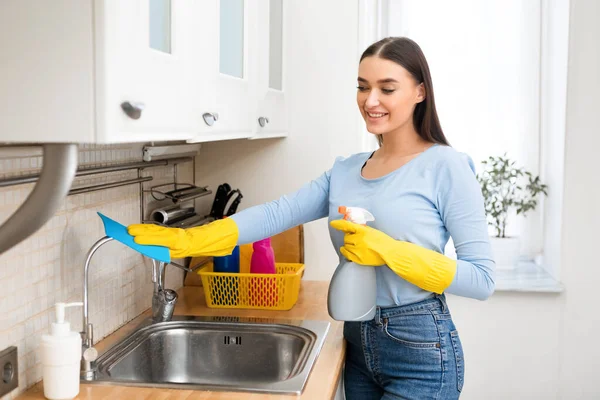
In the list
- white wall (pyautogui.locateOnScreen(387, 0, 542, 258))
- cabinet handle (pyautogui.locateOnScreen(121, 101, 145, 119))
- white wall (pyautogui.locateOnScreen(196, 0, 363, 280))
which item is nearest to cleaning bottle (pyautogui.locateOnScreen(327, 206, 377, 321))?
cabinet handle (pyautogui.locateOnScreen(121, 101, 145, 119))

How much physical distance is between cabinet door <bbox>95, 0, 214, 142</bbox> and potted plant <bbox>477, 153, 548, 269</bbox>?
156cm

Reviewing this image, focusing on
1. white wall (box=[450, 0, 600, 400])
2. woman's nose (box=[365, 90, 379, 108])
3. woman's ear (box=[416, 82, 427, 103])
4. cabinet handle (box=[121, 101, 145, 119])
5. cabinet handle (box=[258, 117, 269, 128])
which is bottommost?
white wall (box=[450, 0, 600, 400])

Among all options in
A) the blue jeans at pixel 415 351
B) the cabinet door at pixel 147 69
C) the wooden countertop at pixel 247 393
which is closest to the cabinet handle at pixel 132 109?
the cabinet door at pixel 147 69

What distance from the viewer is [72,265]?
1.57 m

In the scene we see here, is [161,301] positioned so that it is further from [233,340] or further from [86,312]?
[86,312]

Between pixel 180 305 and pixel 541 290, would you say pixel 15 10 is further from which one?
pixel 541 290

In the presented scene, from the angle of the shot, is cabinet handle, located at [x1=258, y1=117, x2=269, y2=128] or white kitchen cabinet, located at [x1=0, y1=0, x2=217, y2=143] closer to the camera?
white kitchen cabinet, located at [x1=0, y1=0, x2=217, y2=143]

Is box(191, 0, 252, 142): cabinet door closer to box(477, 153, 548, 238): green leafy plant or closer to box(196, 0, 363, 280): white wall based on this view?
box(196, 0, 363, 280): white wall

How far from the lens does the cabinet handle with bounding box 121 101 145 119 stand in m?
1.03

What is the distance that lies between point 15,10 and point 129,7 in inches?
5.9

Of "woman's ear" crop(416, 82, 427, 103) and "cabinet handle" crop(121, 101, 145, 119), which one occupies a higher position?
"woman's ear" crop(416, 82, 427, 103)

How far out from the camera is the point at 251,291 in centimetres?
211

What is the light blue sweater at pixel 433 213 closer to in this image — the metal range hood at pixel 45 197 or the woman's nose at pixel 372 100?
the woman's nose at pixel 372 100

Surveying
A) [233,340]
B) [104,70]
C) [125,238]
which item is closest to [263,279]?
[233,340]
